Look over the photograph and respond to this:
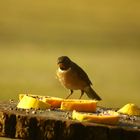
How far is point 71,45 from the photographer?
1611 cm

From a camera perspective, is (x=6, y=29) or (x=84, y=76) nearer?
(x=84, y=76)

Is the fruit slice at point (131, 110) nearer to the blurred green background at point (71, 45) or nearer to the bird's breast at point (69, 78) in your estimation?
the bird's breast at point (69, 78)

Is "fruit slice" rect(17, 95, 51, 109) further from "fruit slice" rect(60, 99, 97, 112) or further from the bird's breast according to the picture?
the bird's breast

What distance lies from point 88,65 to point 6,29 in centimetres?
298

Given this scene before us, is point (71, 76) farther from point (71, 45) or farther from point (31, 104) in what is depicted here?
point (71, 45)

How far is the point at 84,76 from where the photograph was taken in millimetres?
7457

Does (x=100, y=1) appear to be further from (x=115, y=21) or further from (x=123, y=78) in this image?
(x=123, y=78)

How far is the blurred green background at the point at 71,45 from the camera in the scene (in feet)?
43.3

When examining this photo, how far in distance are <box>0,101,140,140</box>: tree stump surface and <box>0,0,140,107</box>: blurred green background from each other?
7103 mm

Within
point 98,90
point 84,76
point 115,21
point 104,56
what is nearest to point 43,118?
point 84,76

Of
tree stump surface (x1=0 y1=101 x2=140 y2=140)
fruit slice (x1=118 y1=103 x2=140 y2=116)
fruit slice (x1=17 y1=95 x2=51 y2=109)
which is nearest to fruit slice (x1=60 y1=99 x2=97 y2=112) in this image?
fruit slice (x1=17 y1=95 x2=51 y2=109)

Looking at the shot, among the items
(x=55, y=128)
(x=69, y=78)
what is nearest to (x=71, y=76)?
(x=69, y=78)

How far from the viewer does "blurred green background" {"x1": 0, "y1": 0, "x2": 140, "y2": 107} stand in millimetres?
13203

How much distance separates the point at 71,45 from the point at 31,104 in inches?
442
